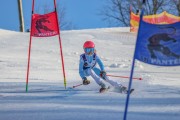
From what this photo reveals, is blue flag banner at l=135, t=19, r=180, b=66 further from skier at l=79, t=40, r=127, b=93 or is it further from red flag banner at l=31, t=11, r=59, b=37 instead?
red flag banner at l=31, t=11, r=59, b=37

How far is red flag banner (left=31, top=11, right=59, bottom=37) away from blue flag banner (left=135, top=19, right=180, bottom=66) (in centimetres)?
293

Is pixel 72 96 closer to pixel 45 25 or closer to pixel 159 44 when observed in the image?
pixel 45 25

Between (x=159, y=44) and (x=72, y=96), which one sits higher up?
(x=159, y=44)

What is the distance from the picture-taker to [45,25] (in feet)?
24.0

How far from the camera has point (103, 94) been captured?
271 inches

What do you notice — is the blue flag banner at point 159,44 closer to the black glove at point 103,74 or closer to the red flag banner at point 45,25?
the black glove at point 103,74

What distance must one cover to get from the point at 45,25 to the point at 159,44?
3161 mm

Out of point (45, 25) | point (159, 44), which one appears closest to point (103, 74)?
point (45, 25)

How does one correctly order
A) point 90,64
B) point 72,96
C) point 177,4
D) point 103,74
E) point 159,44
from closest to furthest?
point 159,44, point 72,96, point 103,74, point 90,64, point 177,4

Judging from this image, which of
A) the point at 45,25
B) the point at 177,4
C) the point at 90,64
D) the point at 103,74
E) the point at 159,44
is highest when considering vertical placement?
the point at 177,4

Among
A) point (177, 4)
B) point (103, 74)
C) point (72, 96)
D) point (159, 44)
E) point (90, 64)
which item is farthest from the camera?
point (177, 4)

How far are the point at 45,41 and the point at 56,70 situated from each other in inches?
305

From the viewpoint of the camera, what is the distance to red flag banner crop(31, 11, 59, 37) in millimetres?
7297

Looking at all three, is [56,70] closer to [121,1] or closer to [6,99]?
[6,99]
